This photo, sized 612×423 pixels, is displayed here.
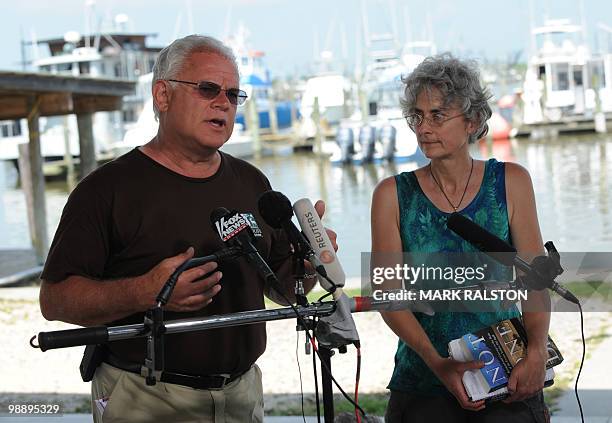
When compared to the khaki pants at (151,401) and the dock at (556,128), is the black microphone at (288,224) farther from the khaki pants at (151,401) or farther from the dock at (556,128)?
the dock at (556,128)

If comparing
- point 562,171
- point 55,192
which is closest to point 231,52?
point 562,171

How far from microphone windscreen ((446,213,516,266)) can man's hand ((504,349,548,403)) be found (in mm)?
440

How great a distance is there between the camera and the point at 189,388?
3182 mm

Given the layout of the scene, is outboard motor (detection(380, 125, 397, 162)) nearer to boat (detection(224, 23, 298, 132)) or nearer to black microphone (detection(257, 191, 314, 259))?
boat (detection(224, 23, 298, 132))

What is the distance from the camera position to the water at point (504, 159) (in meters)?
22.5

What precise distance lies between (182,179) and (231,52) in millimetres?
415

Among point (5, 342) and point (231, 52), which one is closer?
point (231, 52)

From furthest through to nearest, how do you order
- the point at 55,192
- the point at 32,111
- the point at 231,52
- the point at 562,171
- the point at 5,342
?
the point at 55,192 < the point at 562,171 < the point at 32,111 < the point at 5,342 < the point at 231,52

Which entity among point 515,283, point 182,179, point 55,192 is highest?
point 182,179

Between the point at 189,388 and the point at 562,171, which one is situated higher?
the point at 189,388

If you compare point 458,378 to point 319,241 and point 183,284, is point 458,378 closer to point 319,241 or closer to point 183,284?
point 319,241

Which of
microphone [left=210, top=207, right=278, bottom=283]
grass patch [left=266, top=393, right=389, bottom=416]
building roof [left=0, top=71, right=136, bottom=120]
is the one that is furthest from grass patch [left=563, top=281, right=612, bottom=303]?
building roof [left=0, top=71, right=136, bottom=120]

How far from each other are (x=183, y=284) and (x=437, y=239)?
1126 millimetres

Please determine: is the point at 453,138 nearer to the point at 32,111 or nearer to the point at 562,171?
the point at 32,111
